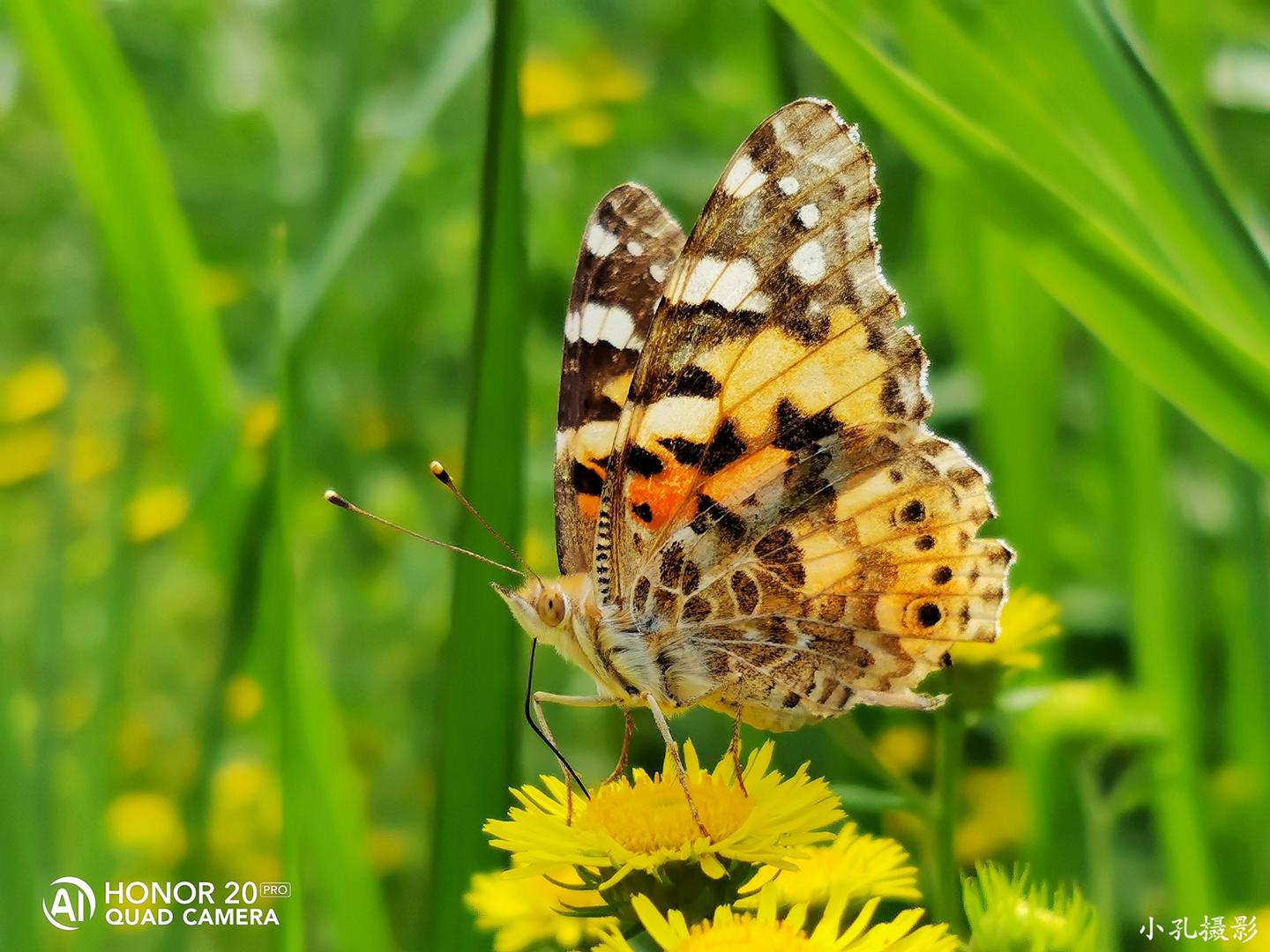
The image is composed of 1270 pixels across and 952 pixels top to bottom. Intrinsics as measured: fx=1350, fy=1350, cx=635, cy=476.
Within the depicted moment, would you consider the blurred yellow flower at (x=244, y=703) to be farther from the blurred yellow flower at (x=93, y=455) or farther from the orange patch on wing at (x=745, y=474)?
the orange patch on wing at (x=745, y=474)

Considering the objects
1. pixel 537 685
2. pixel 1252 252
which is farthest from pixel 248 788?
pixel 1252 252

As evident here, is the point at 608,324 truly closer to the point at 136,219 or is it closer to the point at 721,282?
the point at 721,282

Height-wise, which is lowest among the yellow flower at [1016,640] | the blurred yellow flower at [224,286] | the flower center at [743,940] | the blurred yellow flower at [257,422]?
the flower center at [743,940]

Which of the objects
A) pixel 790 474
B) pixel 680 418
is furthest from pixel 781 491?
pixel 680 418

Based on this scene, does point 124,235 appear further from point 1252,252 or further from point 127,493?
point 1252,252

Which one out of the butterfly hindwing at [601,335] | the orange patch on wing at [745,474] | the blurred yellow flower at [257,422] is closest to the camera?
the orange patch on wing at [745,474]

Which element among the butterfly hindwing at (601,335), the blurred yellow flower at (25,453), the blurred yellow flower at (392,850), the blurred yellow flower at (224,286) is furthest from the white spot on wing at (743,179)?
the blurred yellow flower at (25,453)
